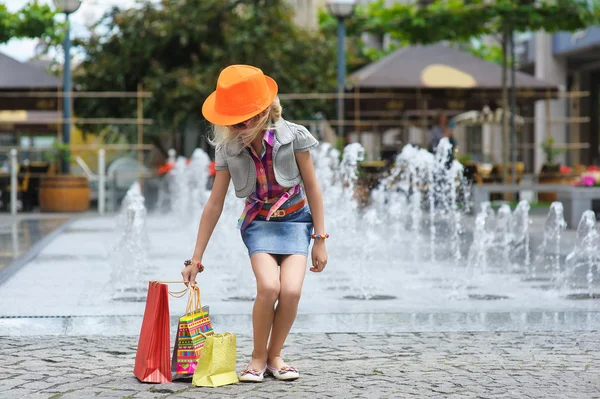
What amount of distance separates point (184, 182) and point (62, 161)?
2.68 m

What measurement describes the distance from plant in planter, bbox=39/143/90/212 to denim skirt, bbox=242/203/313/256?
1450 centimetres

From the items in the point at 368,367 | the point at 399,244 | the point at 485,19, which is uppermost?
the point at 485,19

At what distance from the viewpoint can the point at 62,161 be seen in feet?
63.4

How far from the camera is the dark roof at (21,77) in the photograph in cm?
1914

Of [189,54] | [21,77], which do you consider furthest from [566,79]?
[21,77]

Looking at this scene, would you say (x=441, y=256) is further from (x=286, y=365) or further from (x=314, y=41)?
(x=314, y=41)

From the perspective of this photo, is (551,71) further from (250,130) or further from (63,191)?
(250,130)

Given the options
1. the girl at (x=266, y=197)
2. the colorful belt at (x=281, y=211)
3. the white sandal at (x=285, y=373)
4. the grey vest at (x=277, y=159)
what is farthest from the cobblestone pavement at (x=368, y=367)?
the grey vest at (x=277, y=159)

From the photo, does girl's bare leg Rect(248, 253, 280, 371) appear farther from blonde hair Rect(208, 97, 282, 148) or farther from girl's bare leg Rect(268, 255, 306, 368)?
blonde hair Rect(208, 97, 282, 148)

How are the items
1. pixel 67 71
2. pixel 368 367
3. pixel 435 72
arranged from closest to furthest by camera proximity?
pixel 368 367 < pixel 67 71 < pixel 435 72

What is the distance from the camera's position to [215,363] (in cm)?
475

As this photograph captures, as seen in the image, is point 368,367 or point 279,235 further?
point 368,367

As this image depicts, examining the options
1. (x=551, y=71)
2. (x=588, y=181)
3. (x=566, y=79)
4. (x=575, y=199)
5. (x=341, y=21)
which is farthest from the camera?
(x=566, y=79)

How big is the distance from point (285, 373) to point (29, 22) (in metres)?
12.9
